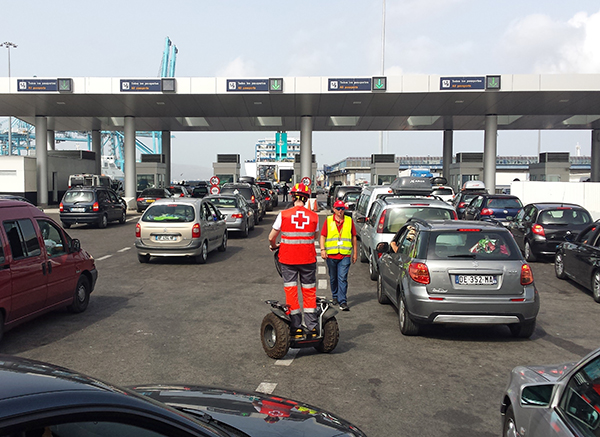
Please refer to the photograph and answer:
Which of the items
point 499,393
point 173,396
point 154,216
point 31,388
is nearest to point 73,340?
A: point 173,396

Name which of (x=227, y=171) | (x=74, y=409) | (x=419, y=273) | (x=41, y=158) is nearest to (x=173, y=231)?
(x=419, y=273)

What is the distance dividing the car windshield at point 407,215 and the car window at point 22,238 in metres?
6.19

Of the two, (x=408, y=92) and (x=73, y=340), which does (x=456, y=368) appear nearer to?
(x=73, y=340)

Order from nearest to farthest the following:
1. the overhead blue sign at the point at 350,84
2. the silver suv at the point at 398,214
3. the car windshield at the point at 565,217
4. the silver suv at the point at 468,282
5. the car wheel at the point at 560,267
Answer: the silver suv at the point at 468,282
the silver suv at the point at 398,214
the car wheel at the point at 560,267
the car windshield at the point at 565,217
the overhead blue sign at the point at 350,84

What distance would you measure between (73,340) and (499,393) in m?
5.11

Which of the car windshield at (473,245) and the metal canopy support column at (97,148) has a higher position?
the metal canopy support column at (97,148)

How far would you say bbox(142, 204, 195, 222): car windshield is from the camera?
13750 mm

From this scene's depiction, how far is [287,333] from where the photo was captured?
6293mm

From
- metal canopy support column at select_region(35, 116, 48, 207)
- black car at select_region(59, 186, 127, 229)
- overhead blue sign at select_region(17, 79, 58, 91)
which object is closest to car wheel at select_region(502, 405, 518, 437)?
black car at select_region(59, 186, 127, 229)

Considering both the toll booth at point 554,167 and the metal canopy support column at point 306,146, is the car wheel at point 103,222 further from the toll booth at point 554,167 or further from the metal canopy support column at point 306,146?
the toll booth at point 554,167

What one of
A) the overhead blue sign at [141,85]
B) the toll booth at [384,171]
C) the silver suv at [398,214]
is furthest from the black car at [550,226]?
the toll booth at [384,171]

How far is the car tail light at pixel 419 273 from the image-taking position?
23.5 ft

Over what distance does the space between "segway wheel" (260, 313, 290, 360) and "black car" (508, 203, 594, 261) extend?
33.0 feet

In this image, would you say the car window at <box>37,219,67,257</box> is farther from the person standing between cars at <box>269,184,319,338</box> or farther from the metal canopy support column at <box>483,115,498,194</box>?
the metal canopy support column at <box>483,115,498,194</box>
